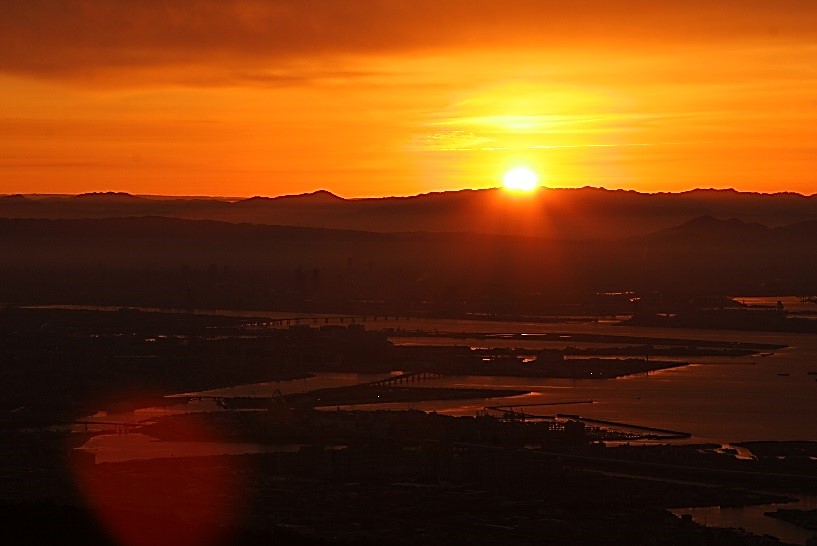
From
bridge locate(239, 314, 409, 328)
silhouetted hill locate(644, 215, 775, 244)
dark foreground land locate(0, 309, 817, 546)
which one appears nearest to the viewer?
dark foreground land locate(0, 309, 817, 546)

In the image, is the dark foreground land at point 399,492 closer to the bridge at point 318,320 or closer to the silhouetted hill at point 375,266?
the bridge at point 318,320

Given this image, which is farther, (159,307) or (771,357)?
(159,307)

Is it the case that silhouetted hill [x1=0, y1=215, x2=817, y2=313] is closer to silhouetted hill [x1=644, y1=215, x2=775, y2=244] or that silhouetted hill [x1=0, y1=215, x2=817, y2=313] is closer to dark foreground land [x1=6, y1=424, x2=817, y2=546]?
silhouetted hill [x1=644, y1=215, x2=775, y2=244]

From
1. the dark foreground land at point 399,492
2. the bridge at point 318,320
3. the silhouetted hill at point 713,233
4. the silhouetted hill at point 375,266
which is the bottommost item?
the dark foreground land at point 399,492

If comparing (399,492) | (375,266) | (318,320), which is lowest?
(399,492)

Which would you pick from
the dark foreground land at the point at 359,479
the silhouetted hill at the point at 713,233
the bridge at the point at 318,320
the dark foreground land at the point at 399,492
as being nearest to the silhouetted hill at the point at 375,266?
the silhouetted hill at the point at 713,233

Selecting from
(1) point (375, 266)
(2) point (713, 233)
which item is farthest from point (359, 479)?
(2) point (713, 233)

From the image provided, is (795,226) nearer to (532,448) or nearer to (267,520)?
(532,448)

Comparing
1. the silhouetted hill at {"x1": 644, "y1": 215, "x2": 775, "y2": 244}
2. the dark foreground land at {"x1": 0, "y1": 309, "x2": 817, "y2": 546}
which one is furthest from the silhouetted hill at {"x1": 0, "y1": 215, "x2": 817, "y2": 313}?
the dark foreground land at {"x1": 0, "y1": 309, "x2": 817, "y2": 546}

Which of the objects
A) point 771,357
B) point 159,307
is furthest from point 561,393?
point 159,307

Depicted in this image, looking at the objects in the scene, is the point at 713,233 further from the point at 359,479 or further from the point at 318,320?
the point at 359,479

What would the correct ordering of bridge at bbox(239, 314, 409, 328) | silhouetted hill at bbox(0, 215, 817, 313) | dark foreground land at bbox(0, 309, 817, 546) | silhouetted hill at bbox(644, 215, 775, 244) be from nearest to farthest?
dark foreground land at bbox(0, 309, 817, 546)
bridge at bbox(239, 314, 409, 328)
silhouetted hill at bbox(0, 215, 817, 313)
silhouetted hill at bbox(644, 215, 775, 244)
